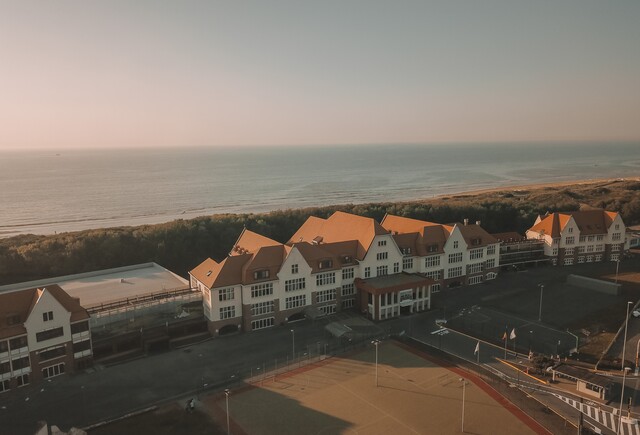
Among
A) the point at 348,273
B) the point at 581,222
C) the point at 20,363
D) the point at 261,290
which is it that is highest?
the point at 581,222

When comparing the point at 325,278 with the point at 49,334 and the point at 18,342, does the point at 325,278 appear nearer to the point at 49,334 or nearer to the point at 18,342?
the point at 49,334

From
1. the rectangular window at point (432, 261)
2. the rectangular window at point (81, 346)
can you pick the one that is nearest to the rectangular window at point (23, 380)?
the rectangular window at point (81, 346)

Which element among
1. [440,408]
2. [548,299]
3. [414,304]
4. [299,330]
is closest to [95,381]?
[299,330]

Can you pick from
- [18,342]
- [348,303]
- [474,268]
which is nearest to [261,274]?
[348,303]

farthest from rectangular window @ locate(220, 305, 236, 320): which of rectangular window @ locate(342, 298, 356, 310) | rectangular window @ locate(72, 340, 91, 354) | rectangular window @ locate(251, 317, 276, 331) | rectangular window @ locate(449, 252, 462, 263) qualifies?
rectangular window @ locate(449, 252, 462, 263)

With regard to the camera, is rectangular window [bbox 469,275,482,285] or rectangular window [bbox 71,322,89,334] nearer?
rectangular window [bbox 71,322,89,334]

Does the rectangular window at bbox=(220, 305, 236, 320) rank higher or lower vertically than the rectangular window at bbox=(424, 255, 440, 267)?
lower

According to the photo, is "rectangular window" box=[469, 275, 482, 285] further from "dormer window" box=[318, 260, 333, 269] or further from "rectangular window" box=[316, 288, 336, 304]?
"dormer window" box=[318, 260, 333, 269]
